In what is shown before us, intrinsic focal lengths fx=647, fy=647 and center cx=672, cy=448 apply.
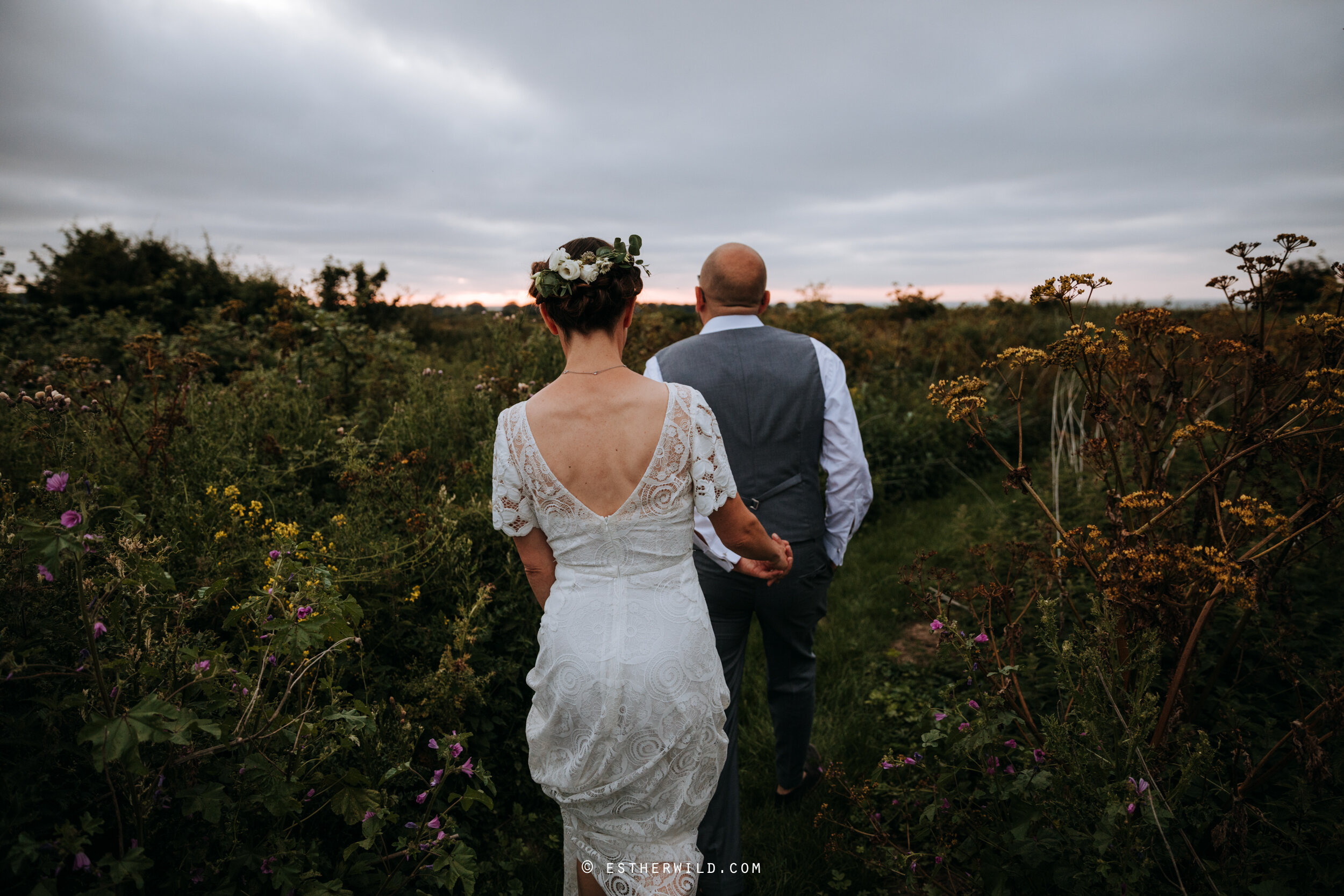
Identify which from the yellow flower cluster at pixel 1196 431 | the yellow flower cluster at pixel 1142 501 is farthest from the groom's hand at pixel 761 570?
the yellow flower cluster at pixel 1196 431

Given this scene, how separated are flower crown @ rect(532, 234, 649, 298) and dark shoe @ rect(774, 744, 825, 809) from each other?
7.78ft

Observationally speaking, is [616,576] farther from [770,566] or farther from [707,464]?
[770,566]

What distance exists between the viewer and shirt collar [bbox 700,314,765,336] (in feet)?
8.95

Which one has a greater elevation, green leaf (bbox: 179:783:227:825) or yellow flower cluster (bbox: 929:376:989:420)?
yellow flower cluster (bbox: 929:376:989:420)

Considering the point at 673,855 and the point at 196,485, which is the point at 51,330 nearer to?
the point at 196,485

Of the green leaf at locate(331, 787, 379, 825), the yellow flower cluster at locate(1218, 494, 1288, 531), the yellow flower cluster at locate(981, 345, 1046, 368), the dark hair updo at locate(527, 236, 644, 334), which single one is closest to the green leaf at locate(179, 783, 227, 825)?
the green leaf at locate(331, 787, 379, 825)

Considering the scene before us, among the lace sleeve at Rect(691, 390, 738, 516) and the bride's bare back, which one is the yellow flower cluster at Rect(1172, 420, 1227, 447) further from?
the bride's bare back

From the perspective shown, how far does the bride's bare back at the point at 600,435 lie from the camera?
1.89 m

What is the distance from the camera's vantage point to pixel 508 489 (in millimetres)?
1964

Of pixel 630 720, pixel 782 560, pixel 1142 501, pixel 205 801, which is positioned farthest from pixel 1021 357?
pixel 205 801

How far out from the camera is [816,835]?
2.73 m

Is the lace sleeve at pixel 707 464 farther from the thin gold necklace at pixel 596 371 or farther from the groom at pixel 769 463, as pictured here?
the groom at pixel 769 463

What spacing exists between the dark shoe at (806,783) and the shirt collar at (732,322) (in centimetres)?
196

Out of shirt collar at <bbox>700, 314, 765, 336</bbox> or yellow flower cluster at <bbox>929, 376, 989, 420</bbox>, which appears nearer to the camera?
yellow flower cluster at <bbox>929, 376, 989, 420</bbox>
